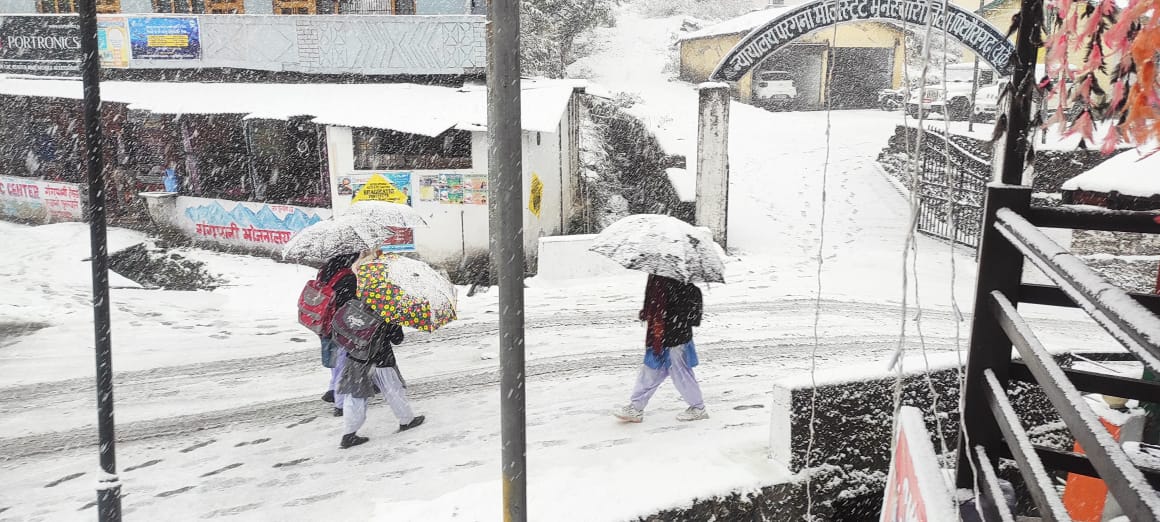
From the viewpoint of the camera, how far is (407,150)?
1438 cm

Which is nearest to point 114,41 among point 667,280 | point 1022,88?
point 667,280

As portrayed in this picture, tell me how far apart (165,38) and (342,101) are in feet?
16.8

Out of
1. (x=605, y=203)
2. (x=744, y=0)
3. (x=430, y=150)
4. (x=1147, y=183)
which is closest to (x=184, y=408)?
(x=430, y=150)

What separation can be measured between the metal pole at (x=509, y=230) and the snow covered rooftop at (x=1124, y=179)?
8208mm

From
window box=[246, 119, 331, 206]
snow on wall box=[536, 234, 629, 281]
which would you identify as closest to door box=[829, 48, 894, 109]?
snow on wall box=[536, 234, 629, 281]

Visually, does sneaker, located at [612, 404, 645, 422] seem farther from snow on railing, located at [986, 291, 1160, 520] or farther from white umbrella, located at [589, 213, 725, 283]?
snow on railing, located at [986, 291, 1160, 520]

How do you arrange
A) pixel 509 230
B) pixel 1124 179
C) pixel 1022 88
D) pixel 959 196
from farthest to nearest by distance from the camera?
1. pixel 959 196
2. pixel 1124 179
3. pixel 509 230
4. pixel 1022 88

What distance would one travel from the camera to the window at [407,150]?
1412 cm

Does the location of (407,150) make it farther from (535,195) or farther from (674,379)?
(674,379)

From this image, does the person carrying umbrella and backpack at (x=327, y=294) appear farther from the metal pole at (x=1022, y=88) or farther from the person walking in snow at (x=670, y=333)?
the metal pole at (x=1022, y=88)

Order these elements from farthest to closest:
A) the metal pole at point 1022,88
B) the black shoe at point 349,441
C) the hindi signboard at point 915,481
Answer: the black shoe at point 349,441 → the metal pole at point 1022,88 → the hindi signboard at point 915,481

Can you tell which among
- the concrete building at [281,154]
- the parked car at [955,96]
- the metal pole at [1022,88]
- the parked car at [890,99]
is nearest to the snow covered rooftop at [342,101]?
the concrete building at [281,154]

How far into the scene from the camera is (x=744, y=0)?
167 ft

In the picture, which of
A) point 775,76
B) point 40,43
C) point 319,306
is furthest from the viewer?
point 775,76
